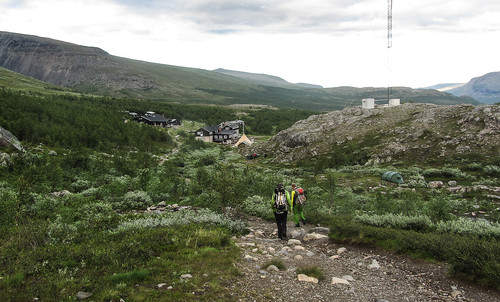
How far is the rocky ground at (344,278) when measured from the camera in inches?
262

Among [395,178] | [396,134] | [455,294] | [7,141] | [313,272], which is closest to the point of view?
[455,294]

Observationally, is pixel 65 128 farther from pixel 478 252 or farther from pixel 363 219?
pixel 478 252

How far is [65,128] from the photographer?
59.9 metres

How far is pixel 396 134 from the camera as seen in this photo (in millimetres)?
44500

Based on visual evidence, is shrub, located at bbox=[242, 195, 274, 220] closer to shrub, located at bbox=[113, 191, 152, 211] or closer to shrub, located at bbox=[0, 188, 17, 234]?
shrub, located at bbox=[113, 191, 152, 211]

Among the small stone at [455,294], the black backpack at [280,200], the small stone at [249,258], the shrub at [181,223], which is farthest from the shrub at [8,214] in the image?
the small stone at [455,294]

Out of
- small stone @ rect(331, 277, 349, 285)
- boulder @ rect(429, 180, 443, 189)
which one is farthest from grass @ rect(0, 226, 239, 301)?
boulder @ rect(429, 180, 443, 189)

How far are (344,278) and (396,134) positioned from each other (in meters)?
42.1

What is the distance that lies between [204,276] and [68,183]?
80.9ft

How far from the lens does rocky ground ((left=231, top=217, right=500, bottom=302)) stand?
664 cm

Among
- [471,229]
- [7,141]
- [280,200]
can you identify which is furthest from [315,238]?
[7,141]

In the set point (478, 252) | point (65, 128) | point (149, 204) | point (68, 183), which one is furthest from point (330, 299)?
point (65, 128)

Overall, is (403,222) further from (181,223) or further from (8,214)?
(8,214)

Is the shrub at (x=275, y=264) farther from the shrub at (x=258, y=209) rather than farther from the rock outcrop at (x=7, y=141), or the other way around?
the rock outcrop at (x=7, y=141)
